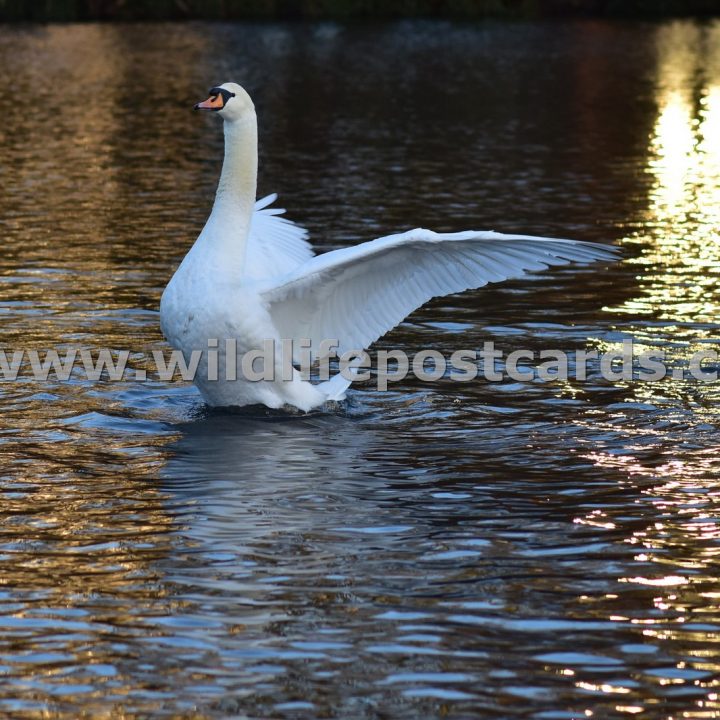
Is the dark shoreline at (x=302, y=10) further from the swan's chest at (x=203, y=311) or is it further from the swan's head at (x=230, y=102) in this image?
the swan's chest at (x=203, y=311)

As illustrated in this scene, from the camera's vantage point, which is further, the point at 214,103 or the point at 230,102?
the point at 230,102

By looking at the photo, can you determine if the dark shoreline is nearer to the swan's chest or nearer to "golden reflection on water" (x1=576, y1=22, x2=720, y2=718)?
"golden reflection on water" (x1=576, y1=22, x2=720, y2=718)

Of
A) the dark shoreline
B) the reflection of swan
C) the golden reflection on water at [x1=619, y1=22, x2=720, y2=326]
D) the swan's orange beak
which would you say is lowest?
the reflection of swan

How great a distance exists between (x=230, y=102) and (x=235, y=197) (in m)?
0.70

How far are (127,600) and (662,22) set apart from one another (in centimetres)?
6529

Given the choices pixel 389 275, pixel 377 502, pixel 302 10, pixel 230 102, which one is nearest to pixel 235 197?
pixel 230 102

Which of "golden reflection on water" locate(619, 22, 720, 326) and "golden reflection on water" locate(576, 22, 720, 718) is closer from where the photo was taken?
"golden reflection on water" locate(576, 22, 720, 718)

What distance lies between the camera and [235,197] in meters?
11.0

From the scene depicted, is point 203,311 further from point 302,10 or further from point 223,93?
point 302,10

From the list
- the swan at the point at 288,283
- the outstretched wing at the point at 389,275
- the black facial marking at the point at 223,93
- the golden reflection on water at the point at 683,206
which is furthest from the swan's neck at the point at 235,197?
the golden reflection on water at the point at 683,206

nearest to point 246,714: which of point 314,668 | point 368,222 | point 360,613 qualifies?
point 314,668

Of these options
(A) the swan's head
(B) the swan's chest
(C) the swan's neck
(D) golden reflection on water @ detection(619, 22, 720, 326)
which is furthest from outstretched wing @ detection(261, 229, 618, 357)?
(D) golden reflection on water @ detection(619, 22, 720, 326)

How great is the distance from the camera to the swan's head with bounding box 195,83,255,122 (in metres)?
10.9

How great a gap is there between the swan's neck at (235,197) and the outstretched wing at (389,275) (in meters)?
0.41
